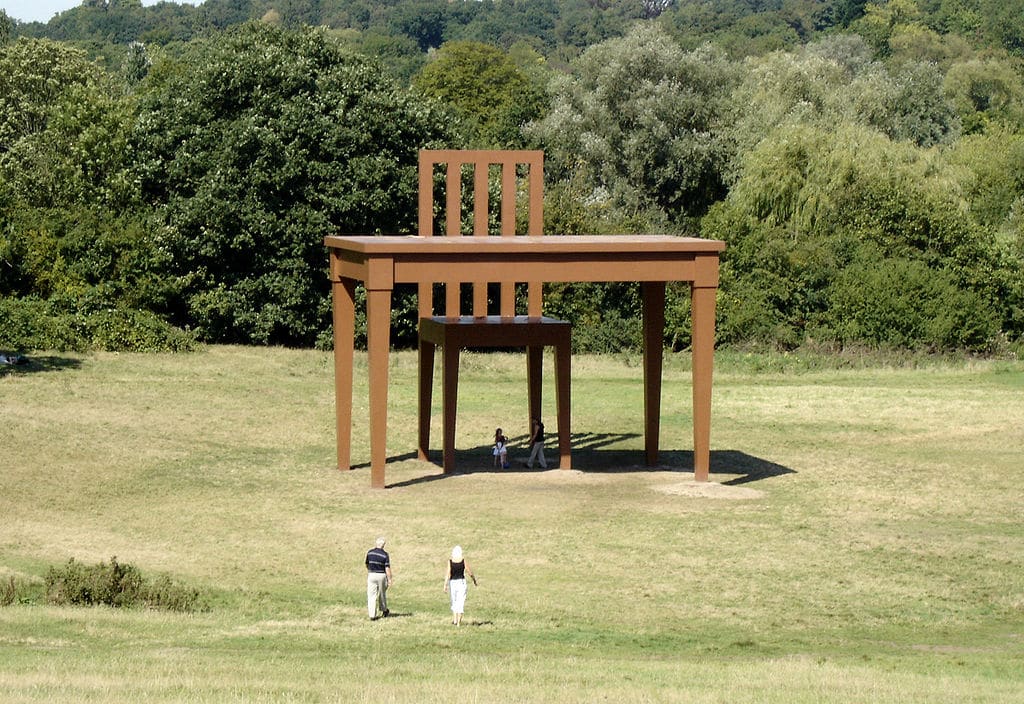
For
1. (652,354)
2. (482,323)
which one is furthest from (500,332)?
(652,354)

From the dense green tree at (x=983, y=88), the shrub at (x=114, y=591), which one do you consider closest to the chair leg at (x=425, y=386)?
the shrub at (x=114, y=591)

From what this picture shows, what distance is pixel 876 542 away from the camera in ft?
82.1

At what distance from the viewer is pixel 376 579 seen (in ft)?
64.6

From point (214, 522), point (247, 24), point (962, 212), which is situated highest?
point (247, 24)

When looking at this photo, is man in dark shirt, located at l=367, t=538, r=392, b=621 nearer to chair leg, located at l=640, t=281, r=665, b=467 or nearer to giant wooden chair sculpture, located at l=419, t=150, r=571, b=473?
giant wooden chair sculpture, located at l=419, t=150, r=571, b=473

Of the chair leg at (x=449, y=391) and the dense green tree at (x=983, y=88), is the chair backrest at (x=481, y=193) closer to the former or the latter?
the chair leg at (x=449, y=391)

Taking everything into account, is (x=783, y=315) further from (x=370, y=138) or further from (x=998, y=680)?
(x=998, y=680)

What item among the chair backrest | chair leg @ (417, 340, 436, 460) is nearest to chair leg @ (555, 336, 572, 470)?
the chair backrest

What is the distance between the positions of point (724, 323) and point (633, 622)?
34.6 metres

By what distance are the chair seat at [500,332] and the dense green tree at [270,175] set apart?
2140 cm

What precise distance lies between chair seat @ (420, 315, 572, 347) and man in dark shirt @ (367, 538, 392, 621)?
954 centimetres

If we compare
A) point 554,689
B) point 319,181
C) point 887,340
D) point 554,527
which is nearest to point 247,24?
point 319,181

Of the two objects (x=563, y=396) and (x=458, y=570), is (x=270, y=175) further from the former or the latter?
(x=458, y=570)

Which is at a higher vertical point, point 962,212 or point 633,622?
point 962,212
